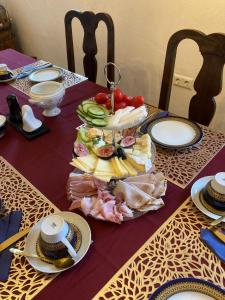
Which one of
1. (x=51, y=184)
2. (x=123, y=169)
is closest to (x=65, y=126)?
(x=51, y=184)

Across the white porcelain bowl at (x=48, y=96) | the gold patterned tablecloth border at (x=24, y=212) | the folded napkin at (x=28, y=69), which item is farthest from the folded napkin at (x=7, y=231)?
the folded napkin at (x=28, y=69)

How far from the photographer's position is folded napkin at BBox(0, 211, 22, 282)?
584 mm

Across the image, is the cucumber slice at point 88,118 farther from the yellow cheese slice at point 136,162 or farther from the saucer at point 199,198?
the saucer at point 199,198

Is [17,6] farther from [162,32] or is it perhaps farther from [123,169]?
[123,169]

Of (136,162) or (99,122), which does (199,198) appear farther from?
(99,122)

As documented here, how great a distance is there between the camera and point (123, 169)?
24.5 inches

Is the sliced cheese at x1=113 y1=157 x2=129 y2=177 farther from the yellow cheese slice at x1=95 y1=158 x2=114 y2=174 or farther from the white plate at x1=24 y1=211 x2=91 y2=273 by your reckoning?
the white plate at x1=24 y1=211 x2=91 y2=273

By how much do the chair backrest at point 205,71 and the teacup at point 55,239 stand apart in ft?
2.52

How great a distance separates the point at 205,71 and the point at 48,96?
594 mm

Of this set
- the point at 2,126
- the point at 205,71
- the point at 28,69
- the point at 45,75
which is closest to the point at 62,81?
the point at 45,75

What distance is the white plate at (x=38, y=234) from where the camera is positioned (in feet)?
1.88

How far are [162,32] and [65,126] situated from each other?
0.99m

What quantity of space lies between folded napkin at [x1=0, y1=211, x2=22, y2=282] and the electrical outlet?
4.32ft

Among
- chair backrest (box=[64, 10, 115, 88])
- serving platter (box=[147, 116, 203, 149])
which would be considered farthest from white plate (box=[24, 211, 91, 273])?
chair backrest (box=[64, 10, 115, 88])
